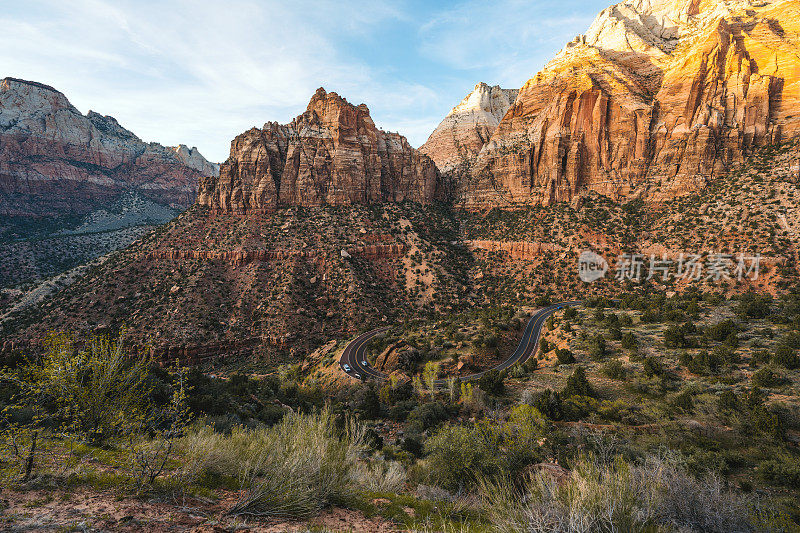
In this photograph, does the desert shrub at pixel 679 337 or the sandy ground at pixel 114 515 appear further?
the desert shrub at pixel 679 337

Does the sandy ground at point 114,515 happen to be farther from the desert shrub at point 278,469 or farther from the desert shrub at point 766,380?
the desert shrub at point 766,380

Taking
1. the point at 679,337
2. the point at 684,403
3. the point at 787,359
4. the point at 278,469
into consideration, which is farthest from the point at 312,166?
the point at 787,359

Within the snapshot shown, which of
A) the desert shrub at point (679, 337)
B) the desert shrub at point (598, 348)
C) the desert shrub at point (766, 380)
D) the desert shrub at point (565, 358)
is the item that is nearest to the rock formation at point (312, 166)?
the desert shrub at point (565, 358)

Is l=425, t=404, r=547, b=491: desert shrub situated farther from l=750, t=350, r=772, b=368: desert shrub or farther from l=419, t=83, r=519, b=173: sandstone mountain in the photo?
l=419, t=83, r=519, b=173: sandstone mountain

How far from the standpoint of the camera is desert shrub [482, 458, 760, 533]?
697 centimetres

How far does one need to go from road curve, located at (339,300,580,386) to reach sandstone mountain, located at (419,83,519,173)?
270 feet

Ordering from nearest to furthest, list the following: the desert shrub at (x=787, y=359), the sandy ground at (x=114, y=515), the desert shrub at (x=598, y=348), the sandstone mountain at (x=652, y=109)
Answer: the sandy ground at (x=114, y=515) → the desert shrub at (x=787, y=359) → the desert shrub at (x=598, y=348) → the sandstone mountain at (x=652, y=109)

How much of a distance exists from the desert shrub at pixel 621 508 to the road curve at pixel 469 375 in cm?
2680

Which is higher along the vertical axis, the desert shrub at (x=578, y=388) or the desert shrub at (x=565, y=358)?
the desert shrub at (x=565, y=358)

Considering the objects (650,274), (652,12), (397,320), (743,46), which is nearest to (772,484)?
(397,320)

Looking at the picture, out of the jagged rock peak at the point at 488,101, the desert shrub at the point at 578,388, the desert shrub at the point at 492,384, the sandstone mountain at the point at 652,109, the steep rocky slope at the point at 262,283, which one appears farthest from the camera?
the jagged rock peak at the point at 488,101

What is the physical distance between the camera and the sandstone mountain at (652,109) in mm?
65062

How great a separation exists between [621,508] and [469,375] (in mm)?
29774

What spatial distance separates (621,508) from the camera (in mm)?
7285
